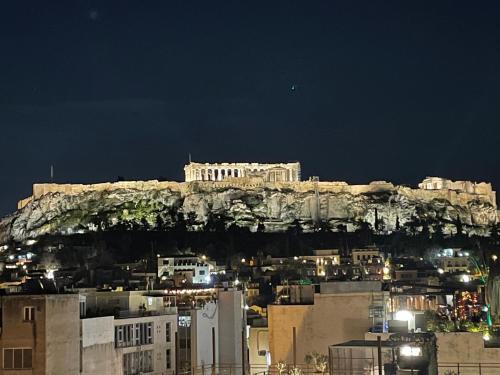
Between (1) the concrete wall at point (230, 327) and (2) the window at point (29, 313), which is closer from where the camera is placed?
(2) the window at point (29, 313)

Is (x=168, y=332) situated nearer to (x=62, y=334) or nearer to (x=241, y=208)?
(x=62, y=334)

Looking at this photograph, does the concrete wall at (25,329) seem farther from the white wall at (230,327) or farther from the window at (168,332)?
the white wall at (230,327)

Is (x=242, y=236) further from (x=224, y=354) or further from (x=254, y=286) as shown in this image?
(x=224, y=354)

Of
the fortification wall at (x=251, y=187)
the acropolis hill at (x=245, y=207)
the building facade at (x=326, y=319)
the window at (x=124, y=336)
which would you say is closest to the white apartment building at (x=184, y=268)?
the building facade at (x=326, y=319)

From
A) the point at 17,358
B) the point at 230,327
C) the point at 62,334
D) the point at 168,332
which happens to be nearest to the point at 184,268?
the point at 230,327

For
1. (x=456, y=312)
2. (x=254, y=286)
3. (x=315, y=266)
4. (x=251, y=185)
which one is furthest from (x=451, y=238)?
(x=456, y=312)
